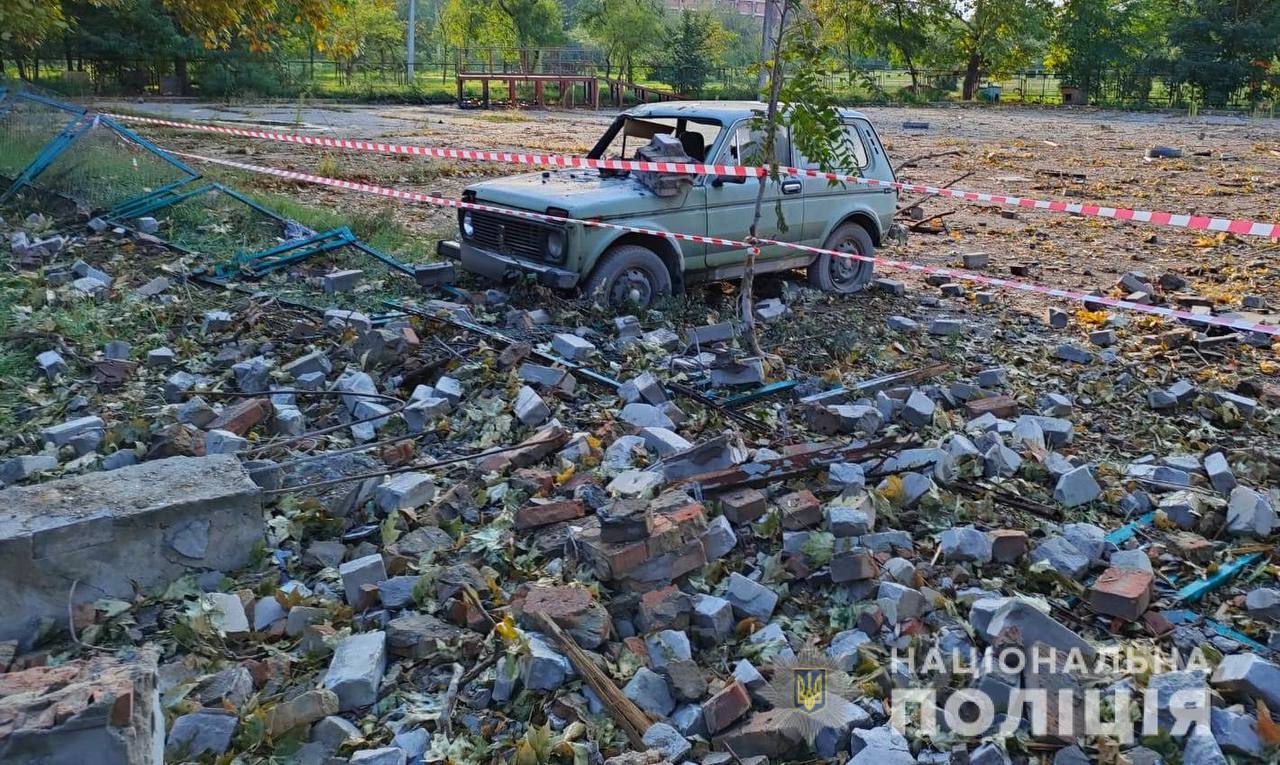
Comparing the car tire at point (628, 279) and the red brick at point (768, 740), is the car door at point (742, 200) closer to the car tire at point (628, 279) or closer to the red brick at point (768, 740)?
the car tire at point (628, 279)

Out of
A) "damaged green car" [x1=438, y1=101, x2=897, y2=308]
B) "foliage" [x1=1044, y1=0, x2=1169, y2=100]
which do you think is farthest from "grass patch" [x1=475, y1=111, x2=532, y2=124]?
"foliage" [x1=1044, y1=0, x2=1169, y2=100]

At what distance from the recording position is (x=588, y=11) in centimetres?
5528

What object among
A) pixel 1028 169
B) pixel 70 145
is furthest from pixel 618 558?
pixel 1028 169

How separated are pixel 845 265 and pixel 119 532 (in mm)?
7304

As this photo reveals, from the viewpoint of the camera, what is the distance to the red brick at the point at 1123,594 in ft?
13.2

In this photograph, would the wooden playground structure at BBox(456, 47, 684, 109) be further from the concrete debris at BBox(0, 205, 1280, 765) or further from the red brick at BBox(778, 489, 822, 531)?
the red brick at BBox(778, 489, 822, 531)

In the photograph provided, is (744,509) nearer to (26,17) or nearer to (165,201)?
(165,201)

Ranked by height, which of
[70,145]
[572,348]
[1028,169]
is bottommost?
[572,348]

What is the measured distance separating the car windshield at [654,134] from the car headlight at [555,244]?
145 cm

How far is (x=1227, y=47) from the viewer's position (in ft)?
144

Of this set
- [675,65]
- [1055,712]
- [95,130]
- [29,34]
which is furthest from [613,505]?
[675,65]

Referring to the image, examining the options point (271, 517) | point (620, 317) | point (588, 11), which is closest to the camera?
point (271, 517)

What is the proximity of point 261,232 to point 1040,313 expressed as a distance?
752 cm

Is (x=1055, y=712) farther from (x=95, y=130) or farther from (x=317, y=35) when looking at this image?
(x=317, y=35)
